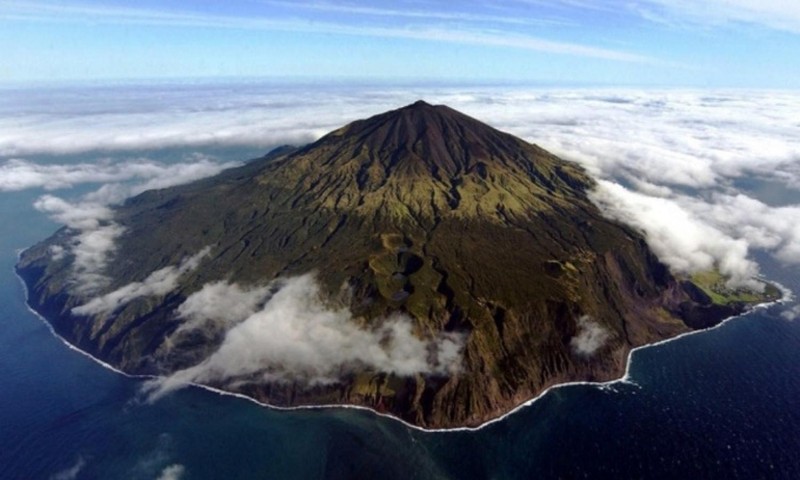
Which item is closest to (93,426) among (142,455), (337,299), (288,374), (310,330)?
(142,455)

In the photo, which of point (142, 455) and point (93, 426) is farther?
point (93, 426)

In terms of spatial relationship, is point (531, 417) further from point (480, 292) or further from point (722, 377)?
point (722, 377)

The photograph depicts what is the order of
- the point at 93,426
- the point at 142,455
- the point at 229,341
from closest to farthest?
1. the point at 142,455
2. the point at 93,426
3. the point at 229,341

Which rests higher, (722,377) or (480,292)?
(480,292)
